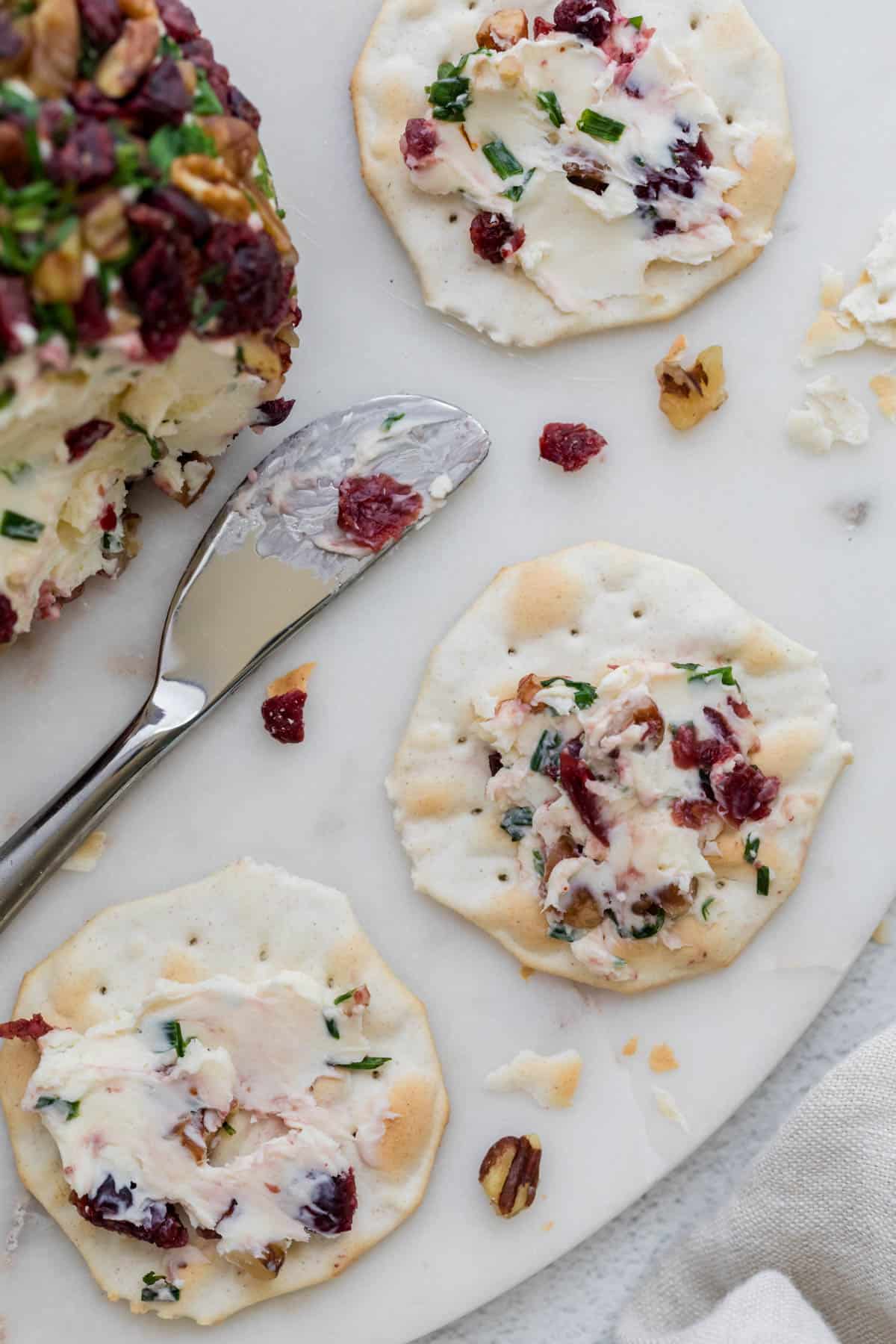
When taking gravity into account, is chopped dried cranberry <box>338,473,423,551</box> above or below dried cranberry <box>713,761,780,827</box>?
above

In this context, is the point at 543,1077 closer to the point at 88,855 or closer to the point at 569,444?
the point at 88,855

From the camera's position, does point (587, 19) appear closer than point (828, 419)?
Yes

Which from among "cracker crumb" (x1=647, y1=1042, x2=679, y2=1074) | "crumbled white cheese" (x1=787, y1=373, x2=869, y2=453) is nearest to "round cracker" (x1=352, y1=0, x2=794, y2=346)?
"crumbled white cheese" (x1=787, y1=373, x2=869, y2=453)

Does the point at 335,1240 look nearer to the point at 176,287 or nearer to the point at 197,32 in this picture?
the point at 176,287

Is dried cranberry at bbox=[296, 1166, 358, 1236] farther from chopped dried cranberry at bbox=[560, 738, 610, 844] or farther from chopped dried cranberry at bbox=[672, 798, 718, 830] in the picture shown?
chopped dried cranberry at bbox=[672, 798, 718, 830]

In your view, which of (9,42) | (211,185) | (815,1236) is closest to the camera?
(9,42)

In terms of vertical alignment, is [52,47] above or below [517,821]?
above

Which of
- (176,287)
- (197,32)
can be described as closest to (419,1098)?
(176,287)

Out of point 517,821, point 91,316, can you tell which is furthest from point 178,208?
point 517,821
